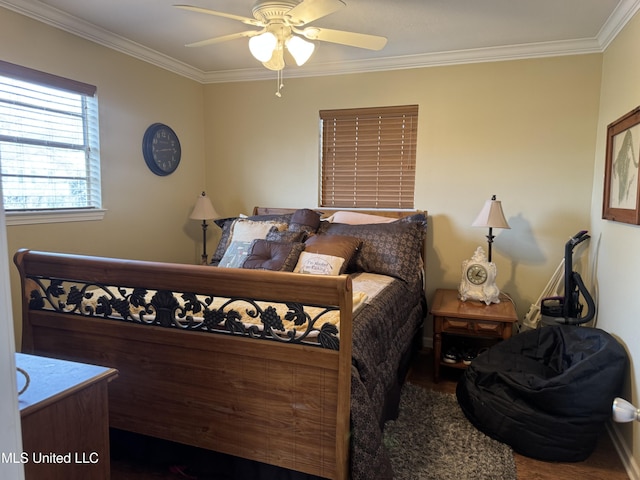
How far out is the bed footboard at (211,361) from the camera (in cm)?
156

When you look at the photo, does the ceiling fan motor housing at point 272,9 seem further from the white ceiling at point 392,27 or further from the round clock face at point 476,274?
the round clock face at point 476,274

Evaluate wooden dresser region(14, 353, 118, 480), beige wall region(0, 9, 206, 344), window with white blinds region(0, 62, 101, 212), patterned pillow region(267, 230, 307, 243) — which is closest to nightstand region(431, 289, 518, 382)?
patterned pillow region(267, 230, 307, 243)

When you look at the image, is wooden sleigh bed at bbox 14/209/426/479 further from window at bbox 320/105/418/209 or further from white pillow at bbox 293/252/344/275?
window at bbox 320/105/418/209

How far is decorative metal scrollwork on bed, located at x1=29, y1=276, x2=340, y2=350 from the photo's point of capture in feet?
5.16

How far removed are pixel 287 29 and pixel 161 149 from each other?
6.20 feet

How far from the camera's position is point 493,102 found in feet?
10.8

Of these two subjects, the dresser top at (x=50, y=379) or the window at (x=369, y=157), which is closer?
the dresser top at (x=50, y=379)

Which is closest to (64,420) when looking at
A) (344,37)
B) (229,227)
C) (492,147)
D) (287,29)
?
(287,29)

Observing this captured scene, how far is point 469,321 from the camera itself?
2873 mm

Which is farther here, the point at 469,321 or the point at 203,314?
the point at 469,321

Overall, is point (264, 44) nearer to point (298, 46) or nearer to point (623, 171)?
point (298, 46)

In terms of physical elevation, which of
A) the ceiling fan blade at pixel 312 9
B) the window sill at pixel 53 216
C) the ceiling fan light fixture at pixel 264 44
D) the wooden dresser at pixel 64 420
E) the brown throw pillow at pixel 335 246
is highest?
the ceiling fan blade at pixel 312 9

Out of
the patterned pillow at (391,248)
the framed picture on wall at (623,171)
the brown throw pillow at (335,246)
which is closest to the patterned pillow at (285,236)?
the brown throw pillow at (335,246)

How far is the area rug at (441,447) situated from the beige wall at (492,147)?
4.05 ft
